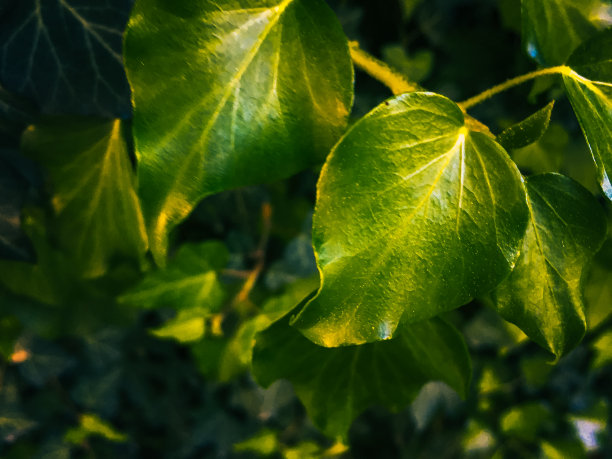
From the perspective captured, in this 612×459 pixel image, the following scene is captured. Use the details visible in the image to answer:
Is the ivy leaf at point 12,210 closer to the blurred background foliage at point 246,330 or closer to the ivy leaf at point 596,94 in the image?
the blurred background foliage at point 246,330

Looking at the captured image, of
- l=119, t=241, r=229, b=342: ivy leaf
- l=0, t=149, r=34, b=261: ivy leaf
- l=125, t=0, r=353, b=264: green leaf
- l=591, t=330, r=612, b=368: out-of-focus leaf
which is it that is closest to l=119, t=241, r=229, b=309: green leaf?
l=119, t=241, r=229, b=342: ivy leaf

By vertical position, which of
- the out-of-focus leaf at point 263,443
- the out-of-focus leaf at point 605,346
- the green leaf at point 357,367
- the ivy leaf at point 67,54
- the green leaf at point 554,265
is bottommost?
the out-of-focus leaf at point 263,443

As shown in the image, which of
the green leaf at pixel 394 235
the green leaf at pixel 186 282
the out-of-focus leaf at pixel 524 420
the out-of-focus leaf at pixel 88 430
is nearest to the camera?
the green leaf at pixel 394 235

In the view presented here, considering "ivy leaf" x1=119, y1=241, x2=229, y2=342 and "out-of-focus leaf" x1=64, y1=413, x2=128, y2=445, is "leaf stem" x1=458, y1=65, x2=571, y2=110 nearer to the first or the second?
"ivy leaf" x1=119, y1=241, x2=229, y2=342

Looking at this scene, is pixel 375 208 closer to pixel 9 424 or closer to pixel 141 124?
pixel 141 124

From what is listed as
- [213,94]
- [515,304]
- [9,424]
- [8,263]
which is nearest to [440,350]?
[515,304]

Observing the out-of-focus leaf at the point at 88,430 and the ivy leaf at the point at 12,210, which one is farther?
the out-of-focus leaf at the point at 88,430

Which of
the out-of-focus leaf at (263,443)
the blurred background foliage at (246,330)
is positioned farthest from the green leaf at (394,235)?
the out-of-focus leaf at (263,443)
